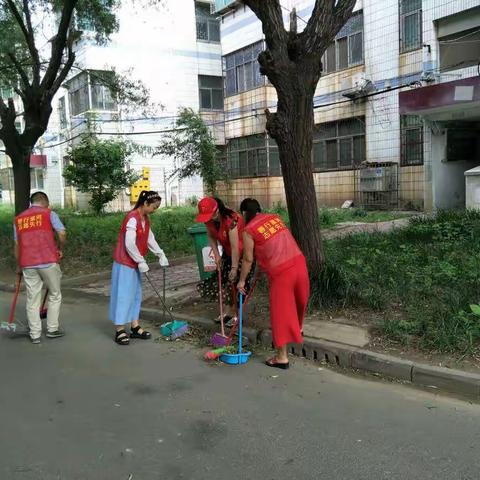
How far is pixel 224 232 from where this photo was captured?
19.2 feet

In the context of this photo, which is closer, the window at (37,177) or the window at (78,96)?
the window at (78,96)

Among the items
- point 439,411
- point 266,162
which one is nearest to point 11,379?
point 439,411

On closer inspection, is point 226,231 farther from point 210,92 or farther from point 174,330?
point 210,92

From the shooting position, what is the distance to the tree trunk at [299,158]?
6336 mm

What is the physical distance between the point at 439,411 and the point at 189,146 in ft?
55.4

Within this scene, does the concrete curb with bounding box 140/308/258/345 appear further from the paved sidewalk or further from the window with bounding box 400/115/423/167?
the window with bounding box 400/115/423/167

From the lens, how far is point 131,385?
4.72m

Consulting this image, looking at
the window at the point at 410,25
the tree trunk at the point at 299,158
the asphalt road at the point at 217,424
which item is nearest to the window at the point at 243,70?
the window at the point at 410,25

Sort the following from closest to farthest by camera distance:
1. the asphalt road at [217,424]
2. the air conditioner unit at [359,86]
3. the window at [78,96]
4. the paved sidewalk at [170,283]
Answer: the asphalt road at [217,424], the paved sidewalk at [170,283], the air conditioner unit at [359,86], the window at [78,96]

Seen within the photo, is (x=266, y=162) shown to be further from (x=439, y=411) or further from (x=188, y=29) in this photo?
(x=439, y=411)

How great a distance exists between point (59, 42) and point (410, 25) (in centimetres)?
1016

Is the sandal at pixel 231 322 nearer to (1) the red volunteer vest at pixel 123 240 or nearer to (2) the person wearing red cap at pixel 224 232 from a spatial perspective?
(2) the person wearing red cap at pixel 224 232

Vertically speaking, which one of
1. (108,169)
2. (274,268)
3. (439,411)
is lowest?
(439,411)

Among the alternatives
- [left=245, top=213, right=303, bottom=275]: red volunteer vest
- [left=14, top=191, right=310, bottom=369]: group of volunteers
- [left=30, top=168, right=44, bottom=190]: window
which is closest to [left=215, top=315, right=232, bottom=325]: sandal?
[left=14, top=191, right=310, bottom=369]: group of volunteers
